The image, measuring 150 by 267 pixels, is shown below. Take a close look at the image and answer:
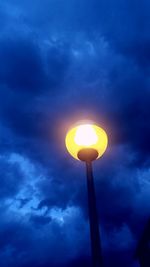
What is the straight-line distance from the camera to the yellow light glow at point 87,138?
4.19m

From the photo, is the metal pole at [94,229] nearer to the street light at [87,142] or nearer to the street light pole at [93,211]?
the street light pole at [93,211]

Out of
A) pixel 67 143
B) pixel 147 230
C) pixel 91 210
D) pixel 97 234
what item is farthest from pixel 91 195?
pixel 147 230

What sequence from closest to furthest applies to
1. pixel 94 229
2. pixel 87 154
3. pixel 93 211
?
1. pixel 94 229
2. pixel 93 211
3. pixel 87 154

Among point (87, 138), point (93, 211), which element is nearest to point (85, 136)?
point (87, 138)

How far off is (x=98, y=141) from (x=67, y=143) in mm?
404

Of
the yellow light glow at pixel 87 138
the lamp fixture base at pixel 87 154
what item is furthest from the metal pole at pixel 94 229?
the yellow light glow at pixel 87 138

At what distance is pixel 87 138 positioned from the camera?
13.8 ft

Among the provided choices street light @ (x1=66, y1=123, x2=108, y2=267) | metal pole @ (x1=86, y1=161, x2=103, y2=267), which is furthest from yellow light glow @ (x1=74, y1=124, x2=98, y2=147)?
metal pole @ (x1=86, y1=161, x2=103, y2=267)

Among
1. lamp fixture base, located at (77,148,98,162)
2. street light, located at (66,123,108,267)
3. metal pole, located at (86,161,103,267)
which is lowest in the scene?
metal pole, located at (86,161,103,267)

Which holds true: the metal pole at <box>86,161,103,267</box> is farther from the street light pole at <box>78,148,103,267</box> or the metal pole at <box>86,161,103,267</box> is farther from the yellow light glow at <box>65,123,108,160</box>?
the yellow light glow at <box>65,123,108,160</box>

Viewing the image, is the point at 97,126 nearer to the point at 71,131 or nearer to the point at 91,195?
the point at 71,131

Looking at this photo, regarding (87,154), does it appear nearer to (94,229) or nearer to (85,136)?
(85,136)

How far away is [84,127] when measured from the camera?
4180 mm

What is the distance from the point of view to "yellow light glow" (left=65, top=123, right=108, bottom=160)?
419cm
